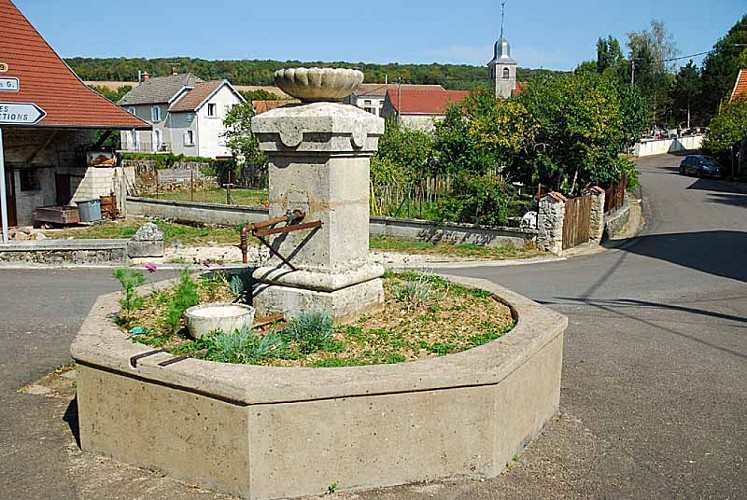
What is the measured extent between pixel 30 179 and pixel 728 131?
3738 centimetres

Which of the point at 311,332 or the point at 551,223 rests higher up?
the point at 311,332

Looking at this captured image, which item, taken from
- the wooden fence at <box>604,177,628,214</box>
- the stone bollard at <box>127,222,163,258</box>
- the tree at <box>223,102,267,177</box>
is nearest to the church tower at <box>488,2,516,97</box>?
the tree at <box>223,102,267,177</box>

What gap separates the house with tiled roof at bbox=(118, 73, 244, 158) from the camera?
53656mm

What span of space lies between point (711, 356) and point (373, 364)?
494 centimetres

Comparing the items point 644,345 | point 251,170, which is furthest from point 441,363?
point 251,170

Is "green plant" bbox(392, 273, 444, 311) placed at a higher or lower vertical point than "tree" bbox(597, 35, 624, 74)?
lower

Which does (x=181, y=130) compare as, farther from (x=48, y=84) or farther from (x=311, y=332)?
(x=311, y=332)

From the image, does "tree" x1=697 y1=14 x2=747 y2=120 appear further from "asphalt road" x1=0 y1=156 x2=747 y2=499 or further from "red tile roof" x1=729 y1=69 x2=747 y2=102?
"asphalt road" x1=0 y1=156 x2=747 y2=499

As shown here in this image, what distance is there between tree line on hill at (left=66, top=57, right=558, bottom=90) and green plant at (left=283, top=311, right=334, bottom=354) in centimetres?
8677

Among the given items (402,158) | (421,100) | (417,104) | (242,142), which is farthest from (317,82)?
(421,100)

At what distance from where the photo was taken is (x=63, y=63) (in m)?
25.0

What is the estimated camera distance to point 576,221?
737 inches

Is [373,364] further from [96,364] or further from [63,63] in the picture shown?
[63,63]

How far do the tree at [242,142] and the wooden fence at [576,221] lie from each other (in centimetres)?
2045
